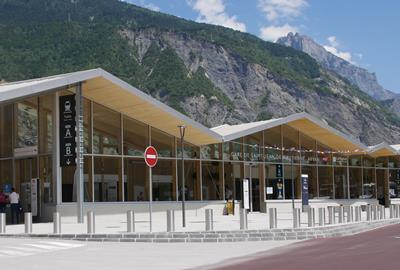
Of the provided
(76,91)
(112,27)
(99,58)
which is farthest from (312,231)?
(112,27)

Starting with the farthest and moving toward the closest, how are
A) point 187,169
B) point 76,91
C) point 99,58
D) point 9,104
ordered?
1. point 99,58
2. point 187,169
3. point 9,104
4. point 76,91

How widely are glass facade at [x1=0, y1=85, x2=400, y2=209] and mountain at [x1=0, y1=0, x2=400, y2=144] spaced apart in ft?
180

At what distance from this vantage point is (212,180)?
3866cm

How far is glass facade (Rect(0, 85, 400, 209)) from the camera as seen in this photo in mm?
31203

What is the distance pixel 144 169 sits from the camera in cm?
3512

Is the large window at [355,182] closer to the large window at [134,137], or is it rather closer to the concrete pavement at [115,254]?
the large window at [134,137]

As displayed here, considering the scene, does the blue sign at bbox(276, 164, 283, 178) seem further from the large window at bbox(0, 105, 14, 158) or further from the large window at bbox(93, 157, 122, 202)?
the large window at bbox(0, 105, 14, 158)

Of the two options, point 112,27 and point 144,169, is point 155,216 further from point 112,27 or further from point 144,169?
point 112,27

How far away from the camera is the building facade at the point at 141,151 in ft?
99.4

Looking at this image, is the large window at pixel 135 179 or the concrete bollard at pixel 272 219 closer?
the concrete bollard at pixel 272 219

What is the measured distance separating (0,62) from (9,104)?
66391 millimetres

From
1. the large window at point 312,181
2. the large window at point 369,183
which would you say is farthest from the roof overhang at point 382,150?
the large window at point 312,181

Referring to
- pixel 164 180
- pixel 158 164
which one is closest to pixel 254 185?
pixel 164 180

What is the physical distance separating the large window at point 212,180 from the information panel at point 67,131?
1038cm
